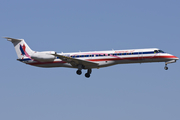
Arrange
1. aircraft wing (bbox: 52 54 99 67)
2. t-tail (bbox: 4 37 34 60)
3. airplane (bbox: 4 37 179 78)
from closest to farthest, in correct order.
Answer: aircraft wing (bbox: 52 54 99 67) → airplane (bbox: 4 37 179 78) → t-tail (bbox: 4 37 34 60)

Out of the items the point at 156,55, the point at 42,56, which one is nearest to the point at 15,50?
the point at 42,56

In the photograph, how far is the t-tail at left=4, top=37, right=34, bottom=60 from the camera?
146ft

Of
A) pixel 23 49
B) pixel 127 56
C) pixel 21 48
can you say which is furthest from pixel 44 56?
pixel 127 56

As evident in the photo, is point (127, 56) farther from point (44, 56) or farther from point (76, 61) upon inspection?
point (44, 56)

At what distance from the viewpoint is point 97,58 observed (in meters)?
40.7

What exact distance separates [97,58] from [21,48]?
11824 millimetres

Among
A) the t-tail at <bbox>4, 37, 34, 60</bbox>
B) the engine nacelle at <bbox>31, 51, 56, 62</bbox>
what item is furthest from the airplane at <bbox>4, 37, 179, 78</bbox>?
the t-tail at <bbox>4, 37, 34, 60</bbox>

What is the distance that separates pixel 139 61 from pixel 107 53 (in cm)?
429

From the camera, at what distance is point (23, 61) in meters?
44.2

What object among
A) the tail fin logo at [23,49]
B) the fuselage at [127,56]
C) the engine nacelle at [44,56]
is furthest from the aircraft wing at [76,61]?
the tail fin logo at [23,49]

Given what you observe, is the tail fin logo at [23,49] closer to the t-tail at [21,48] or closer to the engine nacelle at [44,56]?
the t-tail at [21,48]

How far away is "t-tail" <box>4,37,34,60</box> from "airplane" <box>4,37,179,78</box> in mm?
1941

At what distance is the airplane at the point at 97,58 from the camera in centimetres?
3981

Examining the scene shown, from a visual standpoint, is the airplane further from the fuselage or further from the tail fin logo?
the tail fin logo
